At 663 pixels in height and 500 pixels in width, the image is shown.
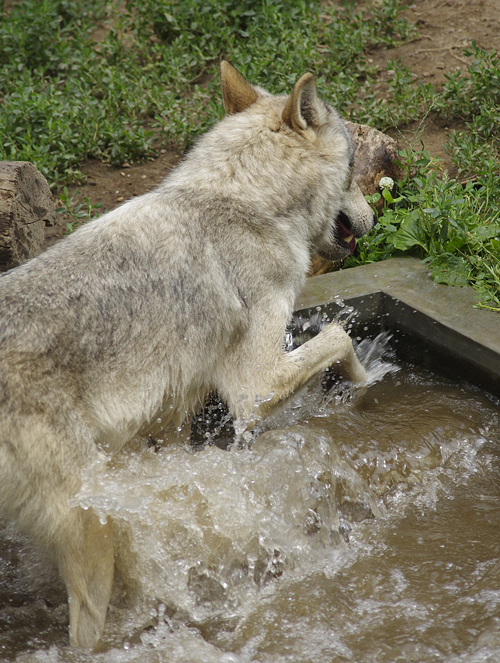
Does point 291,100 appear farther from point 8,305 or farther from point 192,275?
point 8,305

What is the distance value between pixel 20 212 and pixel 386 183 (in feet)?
9.66

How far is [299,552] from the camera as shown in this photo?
3.15 m

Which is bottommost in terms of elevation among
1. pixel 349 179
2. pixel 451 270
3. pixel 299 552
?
pixel 299 552

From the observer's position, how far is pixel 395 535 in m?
3.16

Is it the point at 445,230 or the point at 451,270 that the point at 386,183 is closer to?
the point at 445,230

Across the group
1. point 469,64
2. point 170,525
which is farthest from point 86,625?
point 469,64

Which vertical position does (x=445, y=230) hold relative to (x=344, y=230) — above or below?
below

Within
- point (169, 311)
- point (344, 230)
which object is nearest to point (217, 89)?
point (344, 230)

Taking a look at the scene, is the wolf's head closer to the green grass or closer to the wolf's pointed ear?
the wolf's pointed ear

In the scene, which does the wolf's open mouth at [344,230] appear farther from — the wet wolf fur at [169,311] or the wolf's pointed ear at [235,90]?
the wolf's pointed ear at [235,90]

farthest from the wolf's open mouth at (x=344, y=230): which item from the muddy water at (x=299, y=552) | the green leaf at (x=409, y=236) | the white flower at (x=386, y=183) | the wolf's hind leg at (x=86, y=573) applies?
the wolf's hind leg at (x=86, y=573)

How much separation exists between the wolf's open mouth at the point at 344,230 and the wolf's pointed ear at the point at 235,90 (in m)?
0.96

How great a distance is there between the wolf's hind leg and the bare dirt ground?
3474mm

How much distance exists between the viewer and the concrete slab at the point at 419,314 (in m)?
3.91
